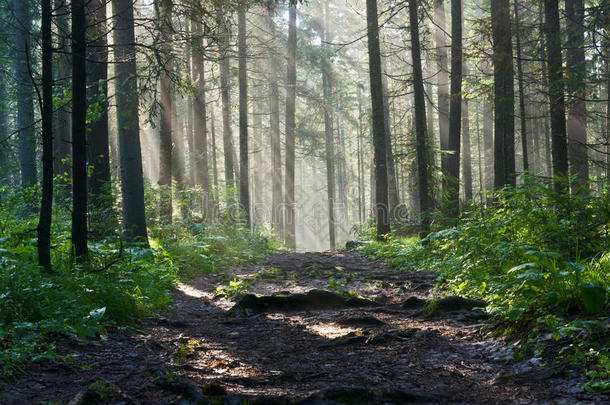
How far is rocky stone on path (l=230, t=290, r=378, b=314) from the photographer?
21.7ft

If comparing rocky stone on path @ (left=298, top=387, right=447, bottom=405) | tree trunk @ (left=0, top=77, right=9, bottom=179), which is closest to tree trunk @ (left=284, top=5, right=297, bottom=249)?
tree trunk @ (left=0, top=77, right=9, bottom=179)

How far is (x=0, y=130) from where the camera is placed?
28625 millimetres

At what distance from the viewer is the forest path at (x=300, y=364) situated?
3107 millimetres

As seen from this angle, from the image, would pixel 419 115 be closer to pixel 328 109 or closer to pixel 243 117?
pixel 243 117

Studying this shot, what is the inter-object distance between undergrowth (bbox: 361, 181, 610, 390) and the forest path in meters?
0.30

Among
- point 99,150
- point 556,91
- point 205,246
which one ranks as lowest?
point 205,246

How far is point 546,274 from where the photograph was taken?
439 centimetres

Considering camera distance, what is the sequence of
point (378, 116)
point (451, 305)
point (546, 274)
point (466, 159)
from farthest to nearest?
1. point (466, 159)
2. point (378, 116)
3. point (451, 305)
4. point (546, 274)

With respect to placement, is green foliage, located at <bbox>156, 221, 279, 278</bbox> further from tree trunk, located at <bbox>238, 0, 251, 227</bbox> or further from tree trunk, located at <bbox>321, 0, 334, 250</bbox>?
tree trunk, located at <bbox>321, 0, 334, 250</bbox>

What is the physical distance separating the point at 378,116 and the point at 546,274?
1209cm

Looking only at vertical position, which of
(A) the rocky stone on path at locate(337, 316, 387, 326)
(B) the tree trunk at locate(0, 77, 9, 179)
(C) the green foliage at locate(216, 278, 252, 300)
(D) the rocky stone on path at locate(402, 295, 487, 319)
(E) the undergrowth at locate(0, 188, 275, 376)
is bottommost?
(C) the green foliage at locate(216, 278, 252, 300)

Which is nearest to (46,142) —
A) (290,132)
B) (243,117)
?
(243,117)

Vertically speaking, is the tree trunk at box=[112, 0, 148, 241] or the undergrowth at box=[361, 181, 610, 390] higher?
the tree trunk at box=[112, 0, 148, 241]

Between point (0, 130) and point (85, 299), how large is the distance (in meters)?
29.2
